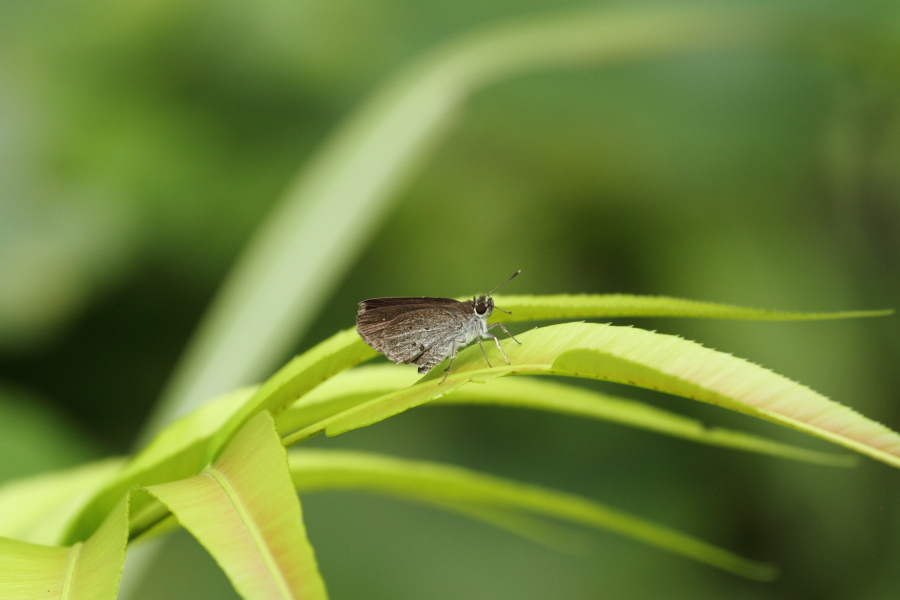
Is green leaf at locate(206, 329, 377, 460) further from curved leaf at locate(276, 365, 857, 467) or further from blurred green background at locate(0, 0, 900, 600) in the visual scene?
blurred green background at locate(0, 0, 900, 600)

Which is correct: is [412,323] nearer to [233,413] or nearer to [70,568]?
[233,413]

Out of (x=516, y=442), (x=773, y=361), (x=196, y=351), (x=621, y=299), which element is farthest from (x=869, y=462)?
(x=621, y=299)

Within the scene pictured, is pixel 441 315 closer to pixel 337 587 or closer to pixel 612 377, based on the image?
pixel 612 377

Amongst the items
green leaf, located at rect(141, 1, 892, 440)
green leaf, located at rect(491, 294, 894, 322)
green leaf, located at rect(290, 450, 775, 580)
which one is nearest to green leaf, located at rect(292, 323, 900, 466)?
green leaf, located at rect(491, 294, 894, 322)

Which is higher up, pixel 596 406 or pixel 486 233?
pixel 486 233

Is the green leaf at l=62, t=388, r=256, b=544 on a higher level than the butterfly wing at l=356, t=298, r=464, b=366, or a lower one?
lower

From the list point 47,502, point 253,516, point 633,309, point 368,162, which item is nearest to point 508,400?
point 633,309
